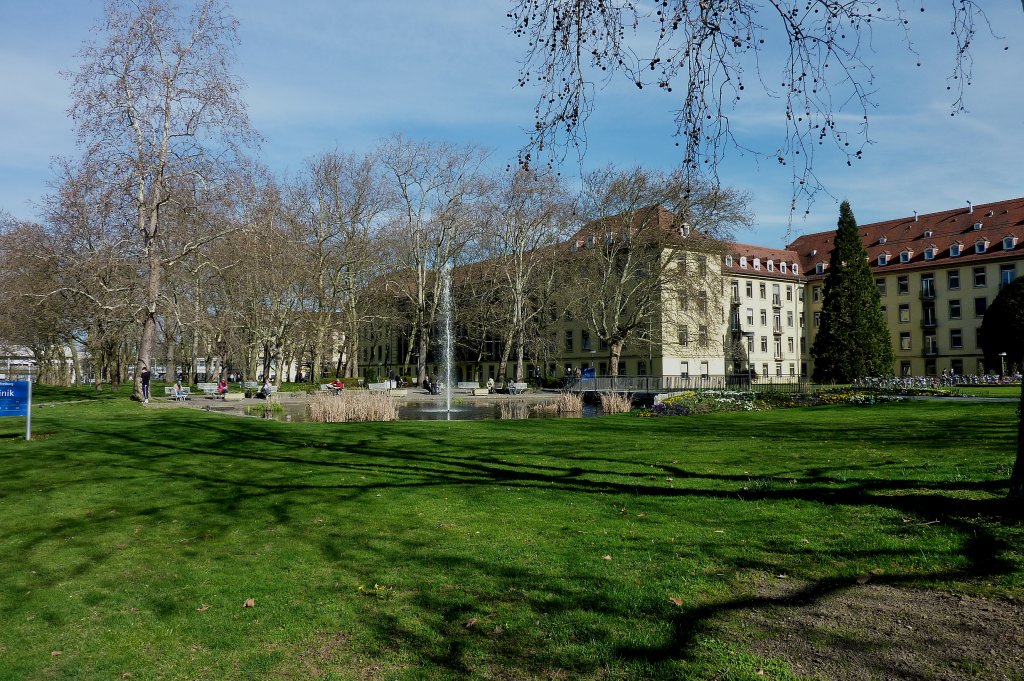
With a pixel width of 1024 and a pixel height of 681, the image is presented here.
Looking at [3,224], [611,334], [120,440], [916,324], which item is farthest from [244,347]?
[916,324]

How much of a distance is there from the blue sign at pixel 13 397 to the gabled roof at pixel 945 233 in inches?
2968

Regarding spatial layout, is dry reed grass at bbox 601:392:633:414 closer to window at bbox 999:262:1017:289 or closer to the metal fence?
the metal fence

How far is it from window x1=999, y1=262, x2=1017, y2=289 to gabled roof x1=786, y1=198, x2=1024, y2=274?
1.05 m

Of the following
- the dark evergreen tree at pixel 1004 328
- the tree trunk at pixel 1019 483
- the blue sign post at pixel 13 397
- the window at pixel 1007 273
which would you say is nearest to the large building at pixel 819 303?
the window at pixel 1007 273

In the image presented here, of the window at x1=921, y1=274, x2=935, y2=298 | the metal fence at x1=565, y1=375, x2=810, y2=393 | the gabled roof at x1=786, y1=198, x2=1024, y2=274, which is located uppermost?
the gabled roof at x1=786, y1=198, x2=1024, y2=274

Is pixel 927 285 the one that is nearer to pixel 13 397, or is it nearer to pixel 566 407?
pixel 566 407

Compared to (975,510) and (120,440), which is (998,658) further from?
(120,440)

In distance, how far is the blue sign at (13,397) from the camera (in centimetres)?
1470

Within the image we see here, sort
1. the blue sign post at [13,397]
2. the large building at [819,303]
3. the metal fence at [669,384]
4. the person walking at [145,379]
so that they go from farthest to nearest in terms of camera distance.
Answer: the large building at [819,303] < the metal fence at [669,384] < the person walking at [145,379] < the blue sign post at [13,397]

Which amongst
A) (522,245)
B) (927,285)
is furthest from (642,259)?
(927,285)

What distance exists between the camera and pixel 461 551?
706 centimetres

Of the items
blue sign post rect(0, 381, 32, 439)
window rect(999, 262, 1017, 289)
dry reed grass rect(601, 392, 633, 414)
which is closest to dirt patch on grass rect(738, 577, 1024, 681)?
blue sign post rect(0, 381, 32, 439)

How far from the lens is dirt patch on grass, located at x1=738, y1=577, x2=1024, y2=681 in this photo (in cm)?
430

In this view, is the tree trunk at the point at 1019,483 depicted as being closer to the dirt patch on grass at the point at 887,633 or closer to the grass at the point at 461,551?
the grass at the point at 461,551
